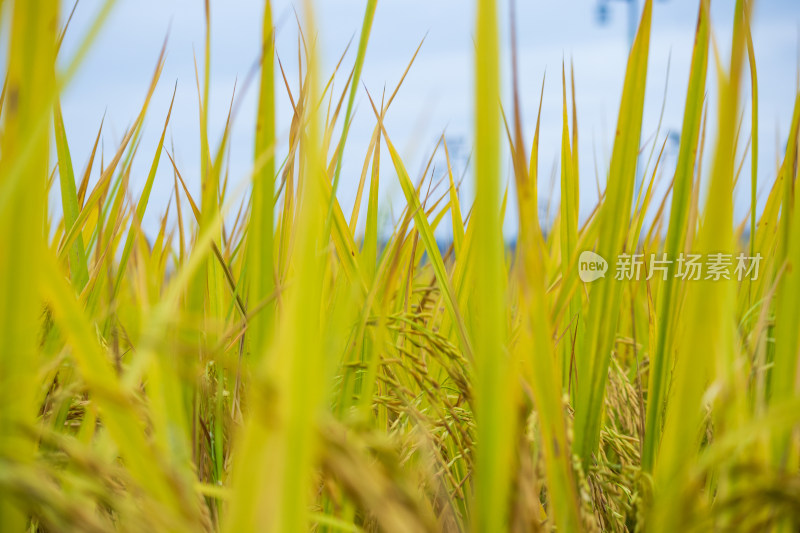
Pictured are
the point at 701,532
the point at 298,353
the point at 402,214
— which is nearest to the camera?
the point at 298,353

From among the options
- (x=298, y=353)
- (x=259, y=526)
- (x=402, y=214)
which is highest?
(x=402, y=214)

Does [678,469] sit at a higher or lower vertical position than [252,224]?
lower

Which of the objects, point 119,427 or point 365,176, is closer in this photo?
point 119,427

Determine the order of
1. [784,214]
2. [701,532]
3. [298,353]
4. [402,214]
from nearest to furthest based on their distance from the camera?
1. [298,353]
2. [701,532]
3. [784,214]
4. [402,214]

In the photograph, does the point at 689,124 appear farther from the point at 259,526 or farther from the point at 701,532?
the point at 259,526

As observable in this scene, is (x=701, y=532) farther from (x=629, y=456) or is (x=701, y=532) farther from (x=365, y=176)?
(x=365, y=176)

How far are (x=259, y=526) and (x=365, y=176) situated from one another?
796mm

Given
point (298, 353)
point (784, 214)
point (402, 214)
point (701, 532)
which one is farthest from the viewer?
point (402, 214)

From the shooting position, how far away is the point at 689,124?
610mm

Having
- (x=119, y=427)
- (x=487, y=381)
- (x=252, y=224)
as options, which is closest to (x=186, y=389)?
(x=252, y=224)

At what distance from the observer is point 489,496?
39cm

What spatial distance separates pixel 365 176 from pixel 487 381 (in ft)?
2.42

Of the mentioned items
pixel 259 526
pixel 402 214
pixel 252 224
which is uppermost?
pixel 402 214

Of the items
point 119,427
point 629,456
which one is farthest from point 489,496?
point 629,456
